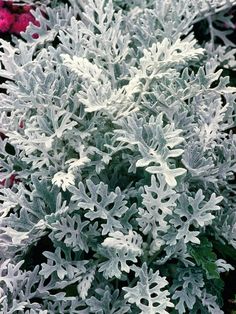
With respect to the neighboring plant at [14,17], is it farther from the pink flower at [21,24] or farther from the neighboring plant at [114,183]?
the neighboring plant at [114,183]

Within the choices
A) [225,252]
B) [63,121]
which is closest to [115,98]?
[63,121]

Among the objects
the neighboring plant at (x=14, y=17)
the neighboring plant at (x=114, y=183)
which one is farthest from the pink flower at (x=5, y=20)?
the neighboring plant at (x=114, y=183)

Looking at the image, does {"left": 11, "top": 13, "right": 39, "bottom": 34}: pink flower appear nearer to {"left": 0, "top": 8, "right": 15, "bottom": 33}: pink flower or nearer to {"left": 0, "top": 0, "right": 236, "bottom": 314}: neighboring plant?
{"left": 0, "top": 8, "right": 15, "bottom": 33}: pink flower

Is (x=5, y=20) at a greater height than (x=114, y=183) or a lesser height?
greater

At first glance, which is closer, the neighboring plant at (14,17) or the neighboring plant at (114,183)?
the neighboring plant at (114,183)

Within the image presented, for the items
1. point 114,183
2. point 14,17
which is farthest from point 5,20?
point 114,183

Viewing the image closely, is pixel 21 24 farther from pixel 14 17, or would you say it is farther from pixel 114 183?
pixel 114 183
